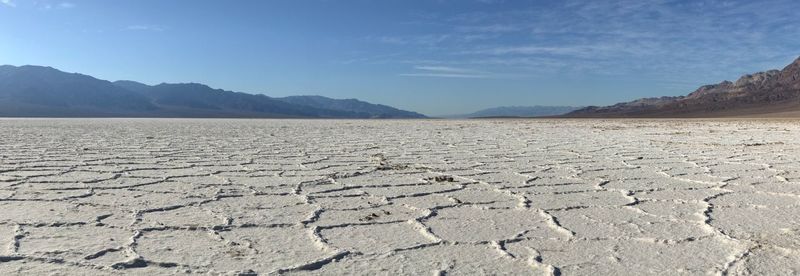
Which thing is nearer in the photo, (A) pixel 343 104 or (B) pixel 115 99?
(B) pixel 115 99

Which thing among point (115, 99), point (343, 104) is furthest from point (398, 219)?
point (343, 104)

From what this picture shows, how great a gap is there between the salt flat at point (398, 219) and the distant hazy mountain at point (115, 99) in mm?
63014

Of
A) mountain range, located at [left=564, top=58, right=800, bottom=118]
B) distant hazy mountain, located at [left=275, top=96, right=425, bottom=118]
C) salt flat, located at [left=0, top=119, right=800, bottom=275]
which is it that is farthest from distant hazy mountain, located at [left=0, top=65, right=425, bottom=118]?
salt flat, located at [left=0, top=119, right=800, bottom=275]

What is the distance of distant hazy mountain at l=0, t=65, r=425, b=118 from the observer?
73.6 meters

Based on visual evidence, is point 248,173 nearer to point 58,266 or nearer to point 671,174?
point 58,266

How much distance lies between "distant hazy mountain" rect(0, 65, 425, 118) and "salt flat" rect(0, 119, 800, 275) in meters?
63.0

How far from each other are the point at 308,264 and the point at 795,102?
55597mm

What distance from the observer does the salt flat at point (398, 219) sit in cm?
193

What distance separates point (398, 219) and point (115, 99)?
300 feet

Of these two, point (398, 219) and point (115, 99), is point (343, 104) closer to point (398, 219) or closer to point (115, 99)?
point (115, 99)

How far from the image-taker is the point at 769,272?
Result: 184 cm

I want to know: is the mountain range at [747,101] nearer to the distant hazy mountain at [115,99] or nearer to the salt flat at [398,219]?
the distant hazy mountain at [115,99]

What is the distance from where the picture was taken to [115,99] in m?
85.5

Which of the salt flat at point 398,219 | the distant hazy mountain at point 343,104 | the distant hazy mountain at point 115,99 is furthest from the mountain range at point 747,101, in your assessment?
the distant hazy mountain at point 343,104
